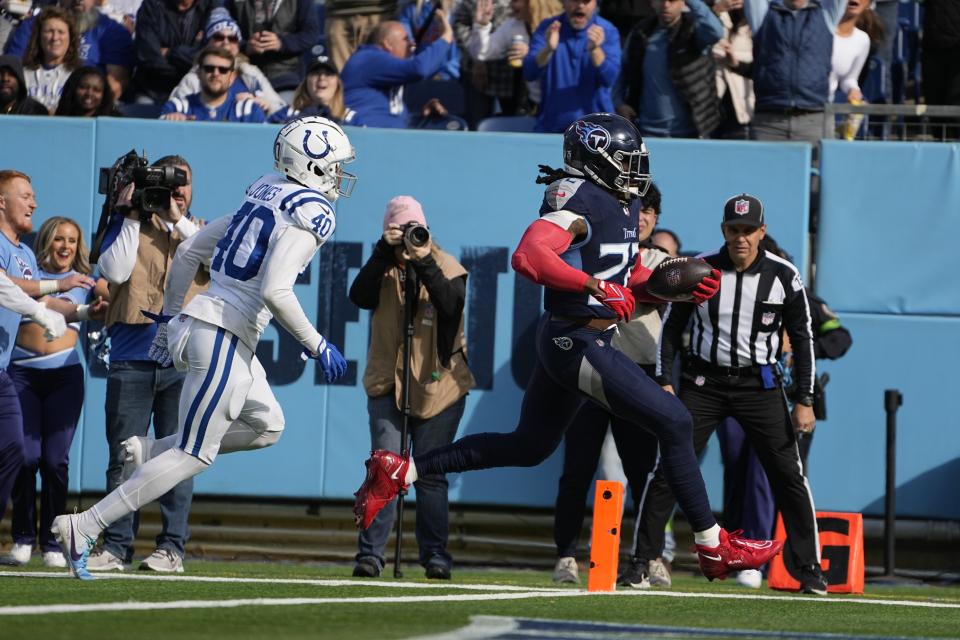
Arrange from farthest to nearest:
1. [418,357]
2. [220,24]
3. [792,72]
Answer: [220,24] < [792,72] < [418,357]

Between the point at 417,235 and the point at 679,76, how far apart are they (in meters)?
2.78

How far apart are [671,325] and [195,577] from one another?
8.66 ft

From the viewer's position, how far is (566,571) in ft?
24.9

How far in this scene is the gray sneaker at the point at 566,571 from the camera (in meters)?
7.55

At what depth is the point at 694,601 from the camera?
227 inches

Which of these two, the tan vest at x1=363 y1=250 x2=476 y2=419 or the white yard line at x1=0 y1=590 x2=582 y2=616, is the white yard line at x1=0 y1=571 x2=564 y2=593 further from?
the tan vest at x1=363 y1=250 x2=476 y2=419

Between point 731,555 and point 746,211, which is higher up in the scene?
point 746,211

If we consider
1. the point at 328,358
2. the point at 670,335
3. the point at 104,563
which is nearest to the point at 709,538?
the point at 328,358

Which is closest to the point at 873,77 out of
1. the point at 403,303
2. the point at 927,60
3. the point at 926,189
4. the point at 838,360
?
the point at 927,60

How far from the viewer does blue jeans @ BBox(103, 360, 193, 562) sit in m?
7.21

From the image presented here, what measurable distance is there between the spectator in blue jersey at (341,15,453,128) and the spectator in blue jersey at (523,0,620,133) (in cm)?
76

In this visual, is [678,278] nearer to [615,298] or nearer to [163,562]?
[615,298]

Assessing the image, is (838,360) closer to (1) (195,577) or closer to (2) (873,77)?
(2) (873,77)

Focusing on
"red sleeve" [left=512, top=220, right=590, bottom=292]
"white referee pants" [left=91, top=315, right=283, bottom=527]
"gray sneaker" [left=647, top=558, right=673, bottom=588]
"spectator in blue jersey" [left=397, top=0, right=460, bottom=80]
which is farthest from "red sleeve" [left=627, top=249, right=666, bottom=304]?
"spectator in blue jersey" [left=397, top=0, right=460, bottom=80]
